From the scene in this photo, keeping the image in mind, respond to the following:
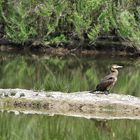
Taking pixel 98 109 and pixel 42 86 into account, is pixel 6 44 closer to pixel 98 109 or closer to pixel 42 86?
pixel 42 86

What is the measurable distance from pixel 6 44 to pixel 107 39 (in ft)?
31.7

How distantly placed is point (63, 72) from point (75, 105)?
16.8 meters

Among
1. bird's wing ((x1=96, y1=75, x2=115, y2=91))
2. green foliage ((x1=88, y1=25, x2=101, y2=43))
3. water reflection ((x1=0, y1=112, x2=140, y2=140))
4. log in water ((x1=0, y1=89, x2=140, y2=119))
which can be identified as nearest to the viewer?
water reflection ((x1=0, y1=112, x2=140, y2=140))

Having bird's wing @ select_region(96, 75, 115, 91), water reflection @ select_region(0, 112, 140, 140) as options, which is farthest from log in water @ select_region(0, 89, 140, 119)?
water reflection @ select_region(0, 112, 140, 140)

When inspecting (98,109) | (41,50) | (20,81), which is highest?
(98,109)

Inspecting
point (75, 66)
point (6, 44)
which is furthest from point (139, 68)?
point (6, 44)

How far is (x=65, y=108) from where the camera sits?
25.2 m

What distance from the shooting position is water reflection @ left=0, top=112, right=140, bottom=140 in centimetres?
2139

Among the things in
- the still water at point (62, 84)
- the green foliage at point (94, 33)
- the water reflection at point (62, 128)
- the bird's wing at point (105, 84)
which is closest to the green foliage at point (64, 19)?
the green foliage at point (94, 33)

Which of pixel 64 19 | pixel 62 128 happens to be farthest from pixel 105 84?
pixel 64 19

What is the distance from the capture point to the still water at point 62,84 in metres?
21.9

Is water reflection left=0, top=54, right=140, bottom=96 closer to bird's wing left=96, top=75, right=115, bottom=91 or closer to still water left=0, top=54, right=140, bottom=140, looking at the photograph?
still water left=0, top=54, right=140, bottom=140

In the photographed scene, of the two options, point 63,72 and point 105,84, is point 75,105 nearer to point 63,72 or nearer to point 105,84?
point 105,84

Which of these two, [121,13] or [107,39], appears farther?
[107,39]
